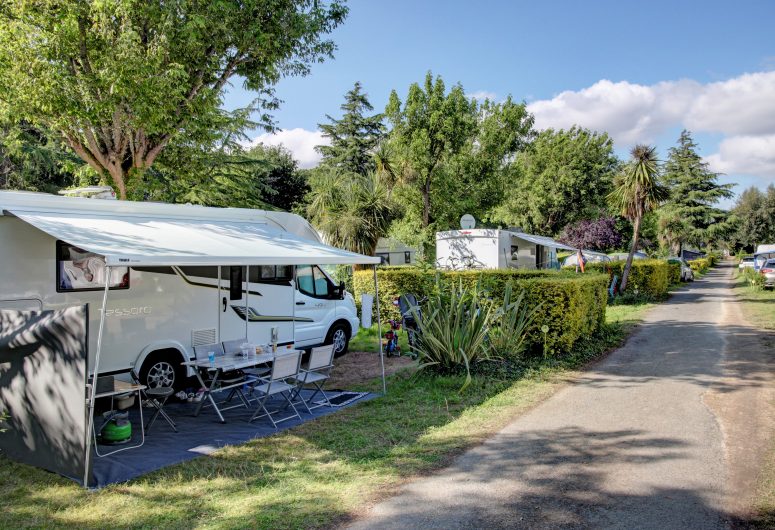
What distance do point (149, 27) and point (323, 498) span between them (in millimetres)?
9568

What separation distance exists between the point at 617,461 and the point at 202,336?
213 inches

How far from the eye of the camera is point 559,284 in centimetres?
930

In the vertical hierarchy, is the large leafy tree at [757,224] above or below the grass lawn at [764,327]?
above

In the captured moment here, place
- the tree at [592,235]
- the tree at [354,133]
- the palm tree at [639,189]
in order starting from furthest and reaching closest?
the tree at [354,133], the tree at [592,235], the palm tree at [639,189]

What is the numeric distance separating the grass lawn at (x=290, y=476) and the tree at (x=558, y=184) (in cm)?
2537

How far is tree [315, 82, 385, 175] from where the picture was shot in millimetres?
41250

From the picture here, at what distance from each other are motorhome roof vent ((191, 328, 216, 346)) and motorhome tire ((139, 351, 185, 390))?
283 mm

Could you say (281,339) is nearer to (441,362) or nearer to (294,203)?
(441,362)

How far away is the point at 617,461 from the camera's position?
189 inches

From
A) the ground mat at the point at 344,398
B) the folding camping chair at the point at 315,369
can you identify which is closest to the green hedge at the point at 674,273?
the ground mat at the point at 344,398

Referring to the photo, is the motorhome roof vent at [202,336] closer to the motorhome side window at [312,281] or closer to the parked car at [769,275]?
the motorhome side window at [312,281]

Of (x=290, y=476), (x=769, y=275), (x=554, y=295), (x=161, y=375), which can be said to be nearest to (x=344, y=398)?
(x=161, y=375)

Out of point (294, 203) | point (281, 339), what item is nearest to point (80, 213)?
point (281, 339)

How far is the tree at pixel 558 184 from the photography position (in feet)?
101
